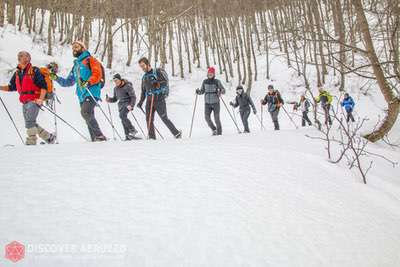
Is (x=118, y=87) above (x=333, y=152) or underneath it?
above

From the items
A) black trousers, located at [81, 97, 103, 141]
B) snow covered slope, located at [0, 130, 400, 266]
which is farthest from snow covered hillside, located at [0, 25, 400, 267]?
black trousers, located at [81, 97, 103, 141]

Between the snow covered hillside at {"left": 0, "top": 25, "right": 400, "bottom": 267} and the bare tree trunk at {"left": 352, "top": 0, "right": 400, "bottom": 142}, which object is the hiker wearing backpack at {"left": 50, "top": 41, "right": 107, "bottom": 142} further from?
the bare tree trunk at {"left": 352, "top": 0, "right": 400, "bottom": 142}

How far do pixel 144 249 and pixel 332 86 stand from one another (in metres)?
20.7

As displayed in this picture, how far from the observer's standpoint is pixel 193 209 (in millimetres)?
1910

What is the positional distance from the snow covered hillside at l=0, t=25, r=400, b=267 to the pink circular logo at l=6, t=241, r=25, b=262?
0.09 feet

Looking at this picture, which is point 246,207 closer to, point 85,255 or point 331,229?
point 331,229

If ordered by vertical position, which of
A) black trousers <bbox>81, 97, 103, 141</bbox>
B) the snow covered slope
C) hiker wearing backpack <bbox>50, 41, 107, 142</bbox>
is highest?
hiker wearing backpack <bbox>50, 41, 107, 142</bbox>

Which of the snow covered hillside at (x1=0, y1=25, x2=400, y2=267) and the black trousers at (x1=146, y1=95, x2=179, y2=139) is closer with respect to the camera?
the snow covered hillside at (x1=0, y1=25, x2=400, y2=267)

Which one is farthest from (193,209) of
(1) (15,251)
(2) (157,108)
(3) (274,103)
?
(3) (274,103)

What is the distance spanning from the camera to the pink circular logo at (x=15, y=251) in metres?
1.28

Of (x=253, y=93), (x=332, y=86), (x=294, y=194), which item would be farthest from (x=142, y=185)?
(x=332, y=86)

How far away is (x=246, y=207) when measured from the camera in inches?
80.7

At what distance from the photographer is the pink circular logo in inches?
A: 50.4

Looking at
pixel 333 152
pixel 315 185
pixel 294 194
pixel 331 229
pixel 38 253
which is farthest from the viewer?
pixel 333 152
